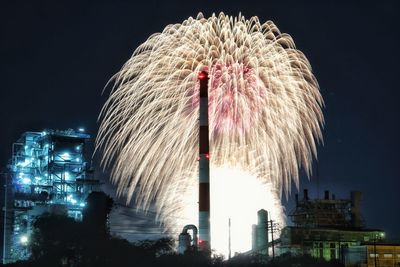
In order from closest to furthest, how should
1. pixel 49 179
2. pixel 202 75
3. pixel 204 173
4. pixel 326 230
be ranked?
pixel 202 75 → pixel 204 173 → pixel 326 230 → pixel 49 179

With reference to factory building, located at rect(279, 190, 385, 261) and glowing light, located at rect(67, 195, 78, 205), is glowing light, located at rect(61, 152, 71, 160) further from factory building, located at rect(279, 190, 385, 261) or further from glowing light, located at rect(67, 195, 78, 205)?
factory building, located at rect(279, 190, 385, 261)

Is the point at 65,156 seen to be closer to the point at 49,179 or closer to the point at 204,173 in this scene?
the point at 49,179

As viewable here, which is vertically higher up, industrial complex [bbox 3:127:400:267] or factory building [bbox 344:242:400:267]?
industrial complex [bbox 3:127:400:267]

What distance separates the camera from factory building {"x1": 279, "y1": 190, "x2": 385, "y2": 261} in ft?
231

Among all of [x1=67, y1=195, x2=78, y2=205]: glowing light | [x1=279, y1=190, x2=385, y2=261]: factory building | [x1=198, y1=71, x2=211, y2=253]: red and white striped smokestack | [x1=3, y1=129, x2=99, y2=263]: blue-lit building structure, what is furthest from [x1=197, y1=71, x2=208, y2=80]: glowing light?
[x1=67, y1=195, x2=78, y2=205]: glowing light

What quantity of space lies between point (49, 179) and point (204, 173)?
28.3m

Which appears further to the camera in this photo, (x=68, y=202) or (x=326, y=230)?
(x=68, y=202)

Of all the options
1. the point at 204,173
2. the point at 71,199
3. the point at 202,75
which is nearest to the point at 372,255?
the point at 204,173

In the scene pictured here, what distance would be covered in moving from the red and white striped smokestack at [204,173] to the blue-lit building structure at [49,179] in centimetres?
2530

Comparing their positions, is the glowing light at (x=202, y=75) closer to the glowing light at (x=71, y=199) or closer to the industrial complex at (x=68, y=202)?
the industrial complex at (x=68, y=202)

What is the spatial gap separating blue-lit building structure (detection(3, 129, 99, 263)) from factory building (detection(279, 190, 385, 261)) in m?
24.5

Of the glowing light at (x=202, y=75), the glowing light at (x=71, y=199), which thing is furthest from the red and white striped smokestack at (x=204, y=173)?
the glowing light at (x=71, y=199)

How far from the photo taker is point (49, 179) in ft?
258

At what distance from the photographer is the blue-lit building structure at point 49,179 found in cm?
7788
